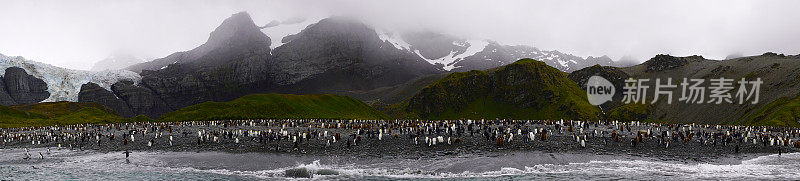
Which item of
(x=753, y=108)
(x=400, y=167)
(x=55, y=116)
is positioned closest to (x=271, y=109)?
(x=55, y=116)

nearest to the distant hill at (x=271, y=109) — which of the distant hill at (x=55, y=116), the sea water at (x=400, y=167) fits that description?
the distant hill at (x=55, y=116)

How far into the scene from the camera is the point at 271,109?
5581 inches

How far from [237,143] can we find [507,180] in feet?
111

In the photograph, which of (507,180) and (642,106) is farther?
(642,106)

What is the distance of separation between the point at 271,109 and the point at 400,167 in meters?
107

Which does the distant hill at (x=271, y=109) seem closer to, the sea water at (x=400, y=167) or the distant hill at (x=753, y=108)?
the sea water at (x=400, y=167)

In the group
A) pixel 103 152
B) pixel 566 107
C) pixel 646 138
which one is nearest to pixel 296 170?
pixel 103 152

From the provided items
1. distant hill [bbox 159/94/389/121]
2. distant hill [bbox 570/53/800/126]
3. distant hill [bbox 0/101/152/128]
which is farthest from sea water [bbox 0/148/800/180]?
distant hill [bbox 570/53/800/126]

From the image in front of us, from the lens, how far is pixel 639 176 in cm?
3653

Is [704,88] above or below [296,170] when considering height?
above

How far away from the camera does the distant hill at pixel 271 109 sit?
136 metres

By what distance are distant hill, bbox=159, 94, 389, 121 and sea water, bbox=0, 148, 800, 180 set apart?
85.9 meters

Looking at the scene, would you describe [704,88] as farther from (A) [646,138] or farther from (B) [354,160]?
(B) [354,160]

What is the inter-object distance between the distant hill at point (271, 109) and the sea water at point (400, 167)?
8590 cm
